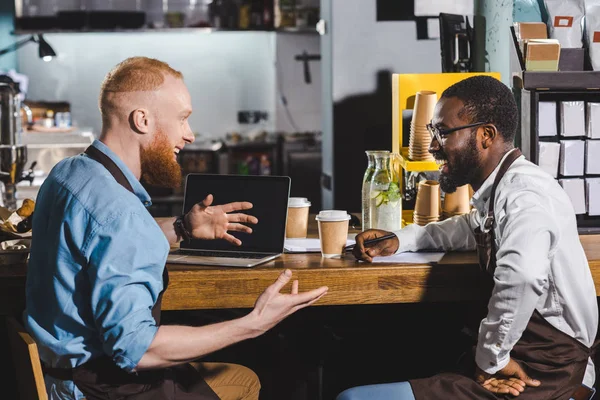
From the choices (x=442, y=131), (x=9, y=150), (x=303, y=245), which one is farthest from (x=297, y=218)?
(x=9, y=150)

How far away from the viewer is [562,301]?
2.13 m

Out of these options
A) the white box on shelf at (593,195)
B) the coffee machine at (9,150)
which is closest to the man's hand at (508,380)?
the white box on shelf at (593,195)

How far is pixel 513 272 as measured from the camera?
6.65 feet

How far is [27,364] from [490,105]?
4.70ft

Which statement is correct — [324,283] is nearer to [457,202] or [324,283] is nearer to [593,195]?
[457,202]

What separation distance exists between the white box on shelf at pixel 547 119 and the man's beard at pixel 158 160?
1600 mm

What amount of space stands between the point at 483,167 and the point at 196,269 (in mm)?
906

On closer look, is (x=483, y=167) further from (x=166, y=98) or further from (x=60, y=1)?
(x=60, y=1)

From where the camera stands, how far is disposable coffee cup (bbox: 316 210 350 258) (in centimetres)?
253

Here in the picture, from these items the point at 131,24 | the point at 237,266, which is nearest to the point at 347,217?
the point at 237,266

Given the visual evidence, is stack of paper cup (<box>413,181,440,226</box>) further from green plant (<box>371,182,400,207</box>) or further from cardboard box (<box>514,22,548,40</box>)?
cardboard box (<box>514,22,548,40</box>)

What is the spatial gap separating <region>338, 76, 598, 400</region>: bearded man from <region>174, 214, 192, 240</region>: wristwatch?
29.4 inches

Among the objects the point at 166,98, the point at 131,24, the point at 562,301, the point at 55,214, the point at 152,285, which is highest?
the point at 131,24

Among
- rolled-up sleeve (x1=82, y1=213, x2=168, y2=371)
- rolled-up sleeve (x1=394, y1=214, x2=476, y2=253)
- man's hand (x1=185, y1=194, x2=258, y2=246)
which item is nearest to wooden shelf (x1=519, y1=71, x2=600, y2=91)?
rolled-up sleeve (x1=394, y1=214, x2=476, y2=253)
